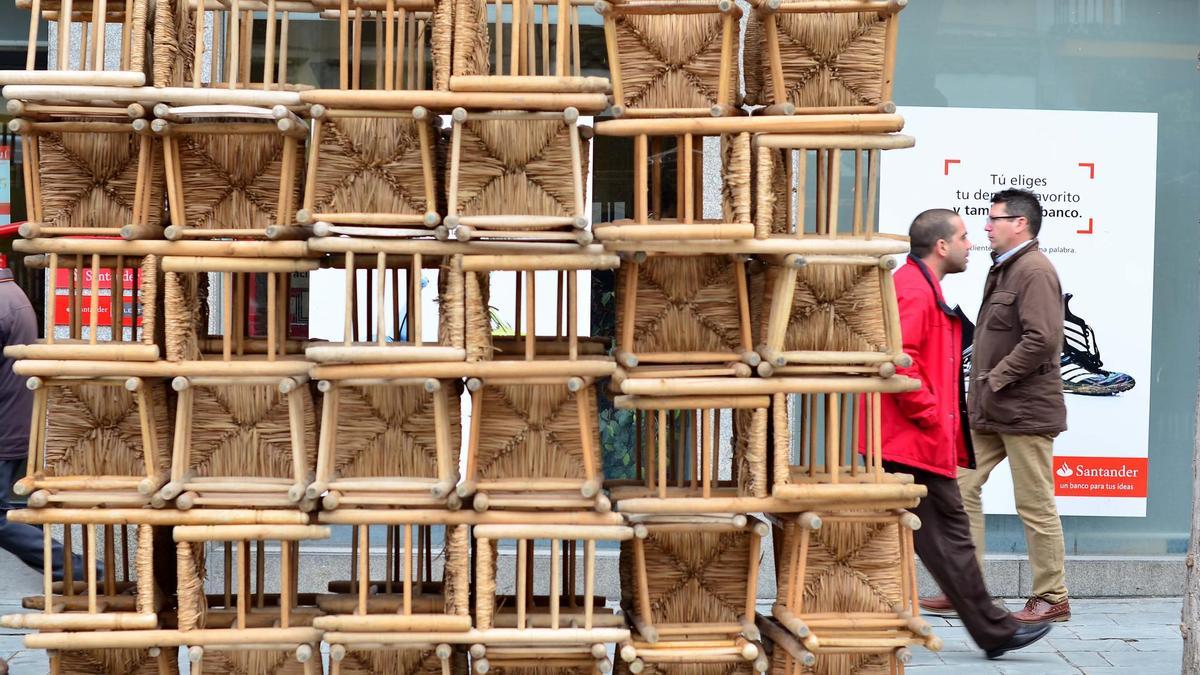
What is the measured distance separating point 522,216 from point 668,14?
80 centimetres

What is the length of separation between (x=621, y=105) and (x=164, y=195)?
151 centimetres

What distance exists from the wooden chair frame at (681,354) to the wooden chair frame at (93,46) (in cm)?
162

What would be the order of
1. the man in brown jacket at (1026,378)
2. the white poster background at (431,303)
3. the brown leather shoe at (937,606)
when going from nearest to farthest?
1. the man in brown jacket at (1026,378)
2. the brown leather shoe at (937,606)
3. the white poster background at (431,303)

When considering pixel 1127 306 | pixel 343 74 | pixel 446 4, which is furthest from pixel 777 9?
pixel 1127 306

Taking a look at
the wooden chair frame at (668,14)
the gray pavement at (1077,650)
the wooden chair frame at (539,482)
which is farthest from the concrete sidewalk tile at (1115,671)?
the wooden chair frame at (668,14)

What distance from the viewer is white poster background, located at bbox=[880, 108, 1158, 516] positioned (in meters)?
7.09

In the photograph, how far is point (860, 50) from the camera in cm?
411

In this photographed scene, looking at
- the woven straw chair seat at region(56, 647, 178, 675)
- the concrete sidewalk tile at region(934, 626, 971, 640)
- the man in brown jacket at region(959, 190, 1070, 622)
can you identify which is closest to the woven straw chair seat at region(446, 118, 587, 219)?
the woven straw chair seat at region(56, 647, 178, 675)

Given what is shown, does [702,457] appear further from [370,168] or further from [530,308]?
[370,168]

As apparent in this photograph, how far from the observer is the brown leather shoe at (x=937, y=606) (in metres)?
6.48

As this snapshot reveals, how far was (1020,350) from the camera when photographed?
6.00 m

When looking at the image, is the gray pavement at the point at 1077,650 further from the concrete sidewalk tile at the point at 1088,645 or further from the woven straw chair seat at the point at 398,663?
the woven straw chair seat at the point at 398,663

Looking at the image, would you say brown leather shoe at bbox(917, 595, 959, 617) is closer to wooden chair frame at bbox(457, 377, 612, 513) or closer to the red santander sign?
the red santander sign

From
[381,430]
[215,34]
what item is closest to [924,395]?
[381,430]
